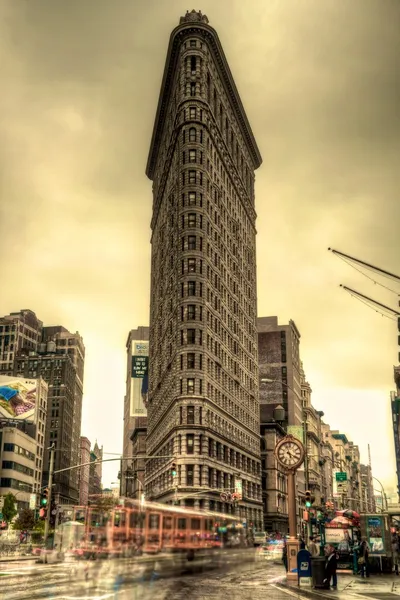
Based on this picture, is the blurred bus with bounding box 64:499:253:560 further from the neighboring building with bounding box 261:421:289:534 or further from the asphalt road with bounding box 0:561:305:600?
the neighboring building with bounding box 261:421:289:534

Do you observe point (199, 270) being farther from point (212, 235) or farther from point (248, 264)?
point (248, 264)

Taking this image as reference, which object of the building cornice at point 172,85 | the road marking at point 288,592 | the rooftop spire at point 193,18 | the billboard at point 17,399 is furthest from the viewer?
the billboard at point 17,399

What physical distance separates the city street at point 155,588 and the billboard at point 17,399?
344 feet

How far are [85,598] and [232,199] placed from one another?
104 metres

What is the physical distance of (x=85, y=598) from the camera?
21.4 m

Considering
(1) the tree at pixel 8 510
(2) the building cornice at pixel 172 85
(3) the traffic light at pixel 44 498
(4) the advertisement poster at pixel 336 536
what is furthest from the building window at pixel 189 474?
(2) the building cornice at pixel 172 85

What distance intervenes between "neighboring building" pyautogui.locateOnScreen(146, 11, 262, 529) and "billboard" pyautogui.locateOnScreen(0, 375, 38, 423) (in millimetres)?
28762

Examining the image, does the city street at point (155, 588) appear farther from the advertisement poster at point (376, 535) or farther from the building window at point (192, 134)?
the building window at point (192, 134)

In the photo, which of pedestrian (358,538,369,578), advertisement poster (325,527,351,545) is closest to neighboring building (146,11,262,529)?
advertisement poster (325,527,351,545)

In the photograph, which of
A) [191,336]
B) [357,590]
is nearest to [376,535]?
[357,590]

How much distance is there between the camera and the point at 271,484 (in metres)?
134

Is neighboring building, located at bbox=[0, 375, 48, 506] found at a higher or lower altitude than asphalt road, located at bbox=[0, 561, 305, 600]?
higher

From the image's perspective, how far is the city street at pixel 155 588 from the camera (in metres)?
20.7

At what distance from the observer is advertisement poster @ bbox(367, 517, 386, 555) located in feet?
125
